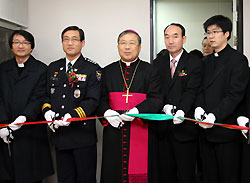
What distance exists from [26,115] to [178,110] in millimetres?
1522

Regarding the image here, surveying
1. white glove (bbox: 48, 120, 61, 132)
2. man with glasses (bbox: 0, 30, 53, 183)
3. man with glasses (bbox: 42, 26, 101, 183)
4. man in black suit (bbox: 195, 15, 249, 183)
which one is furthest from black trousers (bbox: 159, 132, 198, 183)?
man with glasses (bbox: 0, 30, 53, 183)

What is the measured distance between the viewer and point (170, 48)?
9.46 feet

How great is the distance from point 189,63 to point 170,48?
256 mm

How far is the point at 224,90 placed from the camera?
2.55m

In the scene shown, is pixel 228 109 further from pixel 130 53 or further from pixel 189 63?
pixel 130 53

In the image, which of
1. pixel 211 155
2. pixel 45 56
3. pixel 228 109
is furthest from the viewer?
pixel 45 56

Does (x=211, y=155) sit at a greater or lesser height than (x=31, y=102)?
lesser

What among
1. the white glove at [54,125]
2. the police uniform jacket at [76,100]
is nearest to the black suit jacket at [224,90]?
the police uniform jacket at [76,100]

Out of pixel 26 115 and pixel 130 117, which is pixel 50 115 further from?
pixel 130 117

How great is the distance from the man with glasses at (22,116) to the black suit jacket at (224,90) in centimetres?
171

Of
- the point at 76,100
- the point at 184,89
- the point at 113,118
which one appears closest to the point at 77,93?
the point at 76,100

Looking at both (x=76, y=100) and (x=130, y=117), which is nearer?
(x=130, y=117)

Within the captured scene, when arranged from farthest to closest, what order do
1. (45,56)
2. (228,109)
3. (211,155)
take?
(45,56)
(211,155)
(228,109)

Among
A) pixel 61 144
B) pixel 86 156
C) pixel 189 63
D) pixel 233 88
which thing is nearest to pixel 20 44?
pixel 61 144
